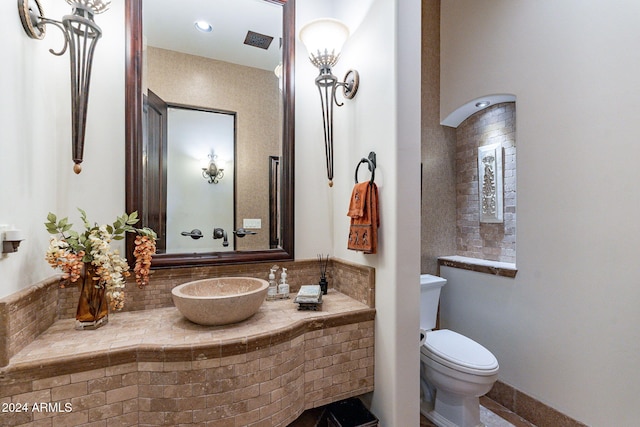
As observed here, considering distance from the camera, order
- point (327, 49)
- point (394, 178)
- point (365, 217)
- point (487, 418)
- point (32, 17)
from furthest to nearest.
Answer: point (487, 418) → point (327, 49) → point (365, 217) → point (394, 178) → point (32, 17)

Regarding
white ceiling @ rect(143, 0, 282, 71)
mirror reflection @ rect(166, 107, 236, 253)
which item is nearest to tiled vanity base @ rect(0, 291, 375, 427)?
mirror reflection @ rect(166, 107, 236, 253)

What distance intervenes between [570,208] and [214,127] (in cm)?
225

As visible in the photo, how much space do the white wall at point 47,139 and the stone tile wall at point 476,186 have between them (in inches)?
107

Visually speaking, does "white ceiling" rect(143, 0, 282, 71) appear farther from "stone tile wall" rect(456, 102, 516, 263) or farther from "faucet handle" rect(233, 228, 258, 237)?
"stone tile wall" rect(456, 102, 516, 263)

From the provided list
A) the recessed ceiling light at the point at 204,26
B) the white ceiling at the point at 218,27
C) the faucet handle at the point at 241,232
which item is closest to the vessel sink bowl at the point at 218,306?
the faucet handle at the point at 241,232

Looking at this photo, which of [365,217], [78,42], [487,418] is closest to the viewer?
[78,42]

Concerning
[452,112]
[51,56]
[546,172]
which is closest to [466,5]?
[452,112]

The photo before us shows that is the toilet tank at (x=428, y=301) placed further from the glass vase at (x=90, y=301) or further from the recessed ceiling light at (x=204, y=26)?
the recessed ceiling light at (x=204, y=26)

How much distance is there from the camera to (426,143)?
257cm

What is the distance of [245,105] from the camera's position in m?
1.76

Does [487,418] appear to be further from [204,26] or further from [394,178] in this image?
[204,26]

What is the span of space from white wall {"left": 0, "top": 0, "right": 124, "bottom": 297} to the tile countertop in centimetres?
26

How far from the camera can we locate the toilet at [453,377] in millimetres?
1623

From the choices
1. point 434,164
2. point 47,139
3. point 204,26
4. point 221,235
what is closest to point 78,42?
point 47,139
